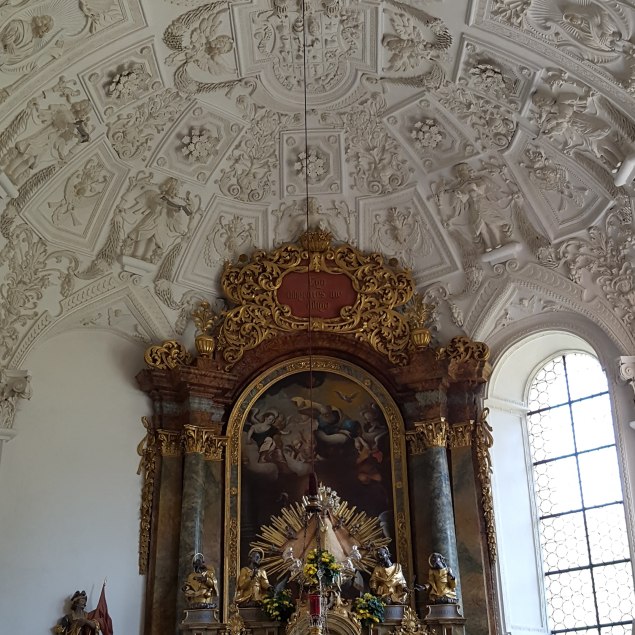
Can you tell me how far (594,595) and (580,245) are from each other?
Result: 17.4ft

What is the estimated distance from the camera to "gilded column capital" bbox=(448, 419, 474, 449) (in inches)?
619

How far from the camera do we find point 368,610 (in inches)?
556

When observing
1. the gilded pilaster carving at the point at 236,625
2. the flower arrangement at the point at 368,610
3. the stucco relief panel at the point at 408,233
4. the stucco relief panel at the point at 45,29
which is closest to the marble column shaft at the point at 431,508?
the flower arrangement at the point at 368,610

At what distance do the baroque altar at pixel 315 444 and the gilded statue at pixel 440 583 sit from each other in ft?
0.31

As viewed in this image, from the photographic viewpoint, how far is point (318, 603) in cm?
1202

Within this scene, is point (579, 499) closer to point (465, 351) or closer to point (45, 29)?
point (465, 351)

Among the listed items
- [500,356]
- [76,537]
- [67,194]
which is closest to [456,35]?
[500,356]

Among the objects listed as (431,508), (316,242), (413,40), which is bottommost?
(431,508)

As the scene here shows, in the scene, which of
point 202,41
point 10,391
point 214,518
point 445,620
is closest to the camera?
point 445,620

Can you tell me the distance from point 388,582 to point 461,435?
2697mm

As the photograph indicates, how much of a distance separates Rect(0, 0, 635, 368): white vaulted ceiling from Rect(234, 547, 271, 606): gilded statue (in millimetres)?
4378

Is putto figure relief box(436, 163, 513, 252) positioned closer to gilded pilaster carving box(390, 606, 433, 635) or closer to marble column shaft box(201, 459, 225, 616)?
marble column shaft box(201, 459, 225, 616)

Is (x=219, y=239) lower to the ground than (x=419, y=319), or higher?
higher

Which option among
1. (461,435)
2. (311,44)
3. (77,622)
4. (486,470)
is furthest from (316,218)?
(77,622)
